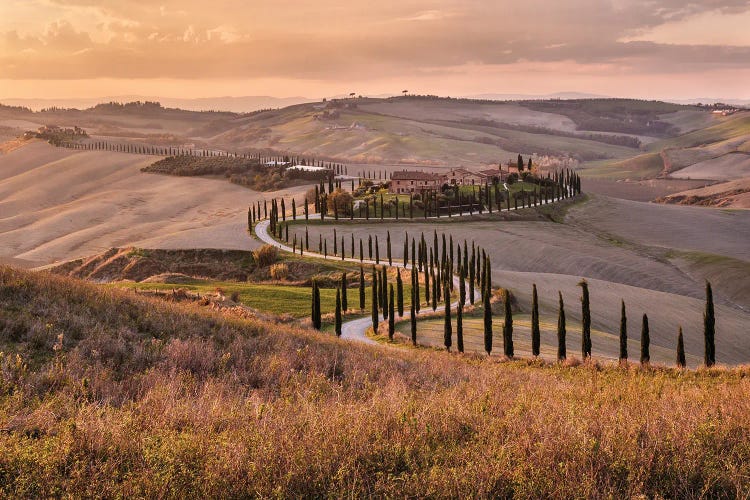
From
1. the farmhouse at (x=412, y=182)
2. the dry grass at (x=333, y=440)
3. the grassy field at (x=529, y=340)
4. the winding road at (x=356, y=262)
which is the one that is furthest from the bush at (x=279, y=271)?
the dry grass at (x=333, y=440)

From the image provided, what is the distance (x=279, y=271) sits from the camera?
103 metres

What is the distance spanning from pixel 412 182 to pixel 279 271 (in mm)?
72502

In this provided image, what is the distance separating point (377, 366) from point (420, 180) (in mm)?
147503

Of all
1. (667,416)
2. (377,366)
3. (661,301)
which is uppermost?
(667,416)

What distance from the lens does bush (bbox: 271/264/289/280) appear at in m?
102

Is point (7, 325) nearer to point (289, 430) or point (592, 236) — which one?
point (289, 430)

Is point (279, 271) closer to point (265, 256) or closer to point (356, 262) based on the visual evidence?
point (265, 256)

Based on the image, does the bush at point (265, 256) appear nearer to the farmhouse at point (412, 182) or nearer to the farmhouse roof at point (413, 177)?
the farmhouse at point (412, 182)

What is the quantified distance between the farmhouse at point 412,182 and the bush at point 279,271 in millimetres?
68554

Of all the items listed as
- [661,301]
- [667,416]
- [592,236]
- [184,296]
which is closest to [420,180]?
[592,236]

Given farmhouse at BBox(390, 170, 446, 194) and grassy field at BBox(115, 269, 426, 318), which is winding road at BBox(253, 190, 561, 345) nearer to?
grassy field at BBox(115, 269, 426, 318)

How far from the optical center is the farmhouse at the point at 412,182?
16729 centimetres

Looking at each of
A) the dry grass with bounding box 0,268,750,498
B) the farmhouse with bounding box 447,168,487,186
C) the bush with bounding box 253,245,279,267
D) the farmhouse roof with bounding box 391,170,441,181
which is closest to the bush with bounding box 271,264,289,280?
the bush with bounding box 253,245,279,267

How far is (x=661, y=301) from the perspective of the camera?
277ft
